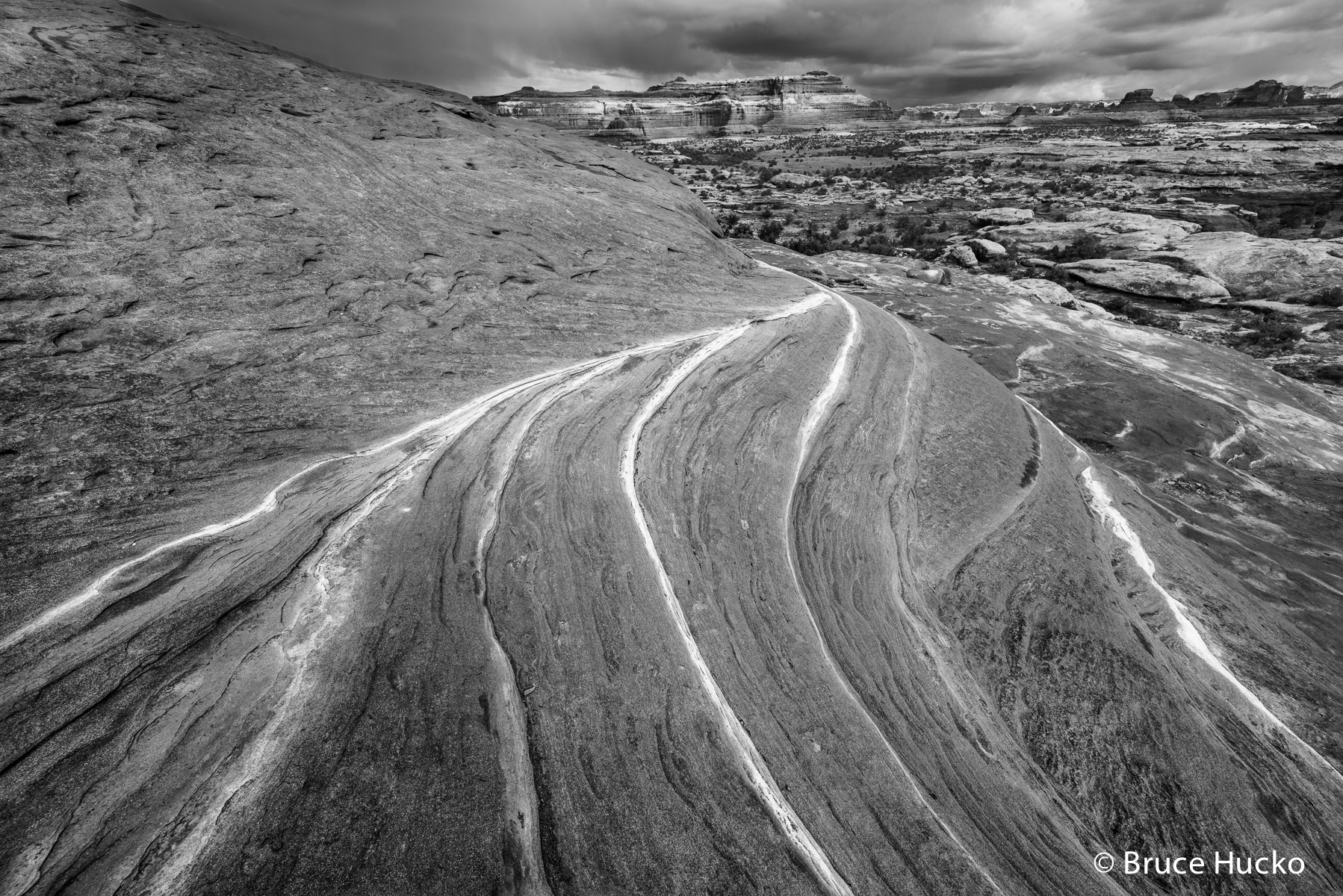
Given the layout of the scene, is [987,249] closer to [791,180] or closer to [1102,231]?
[1102,231]

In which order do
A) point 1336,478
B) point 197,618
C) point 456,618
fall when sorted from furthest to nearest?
point 1336,478 < point 456,618 < point 197,618

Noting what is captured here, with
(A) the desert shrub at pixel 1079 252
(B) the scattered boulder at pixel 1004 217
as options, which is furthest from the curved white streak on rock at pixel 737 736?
(B) the scattered boulder at pixel 1004 217

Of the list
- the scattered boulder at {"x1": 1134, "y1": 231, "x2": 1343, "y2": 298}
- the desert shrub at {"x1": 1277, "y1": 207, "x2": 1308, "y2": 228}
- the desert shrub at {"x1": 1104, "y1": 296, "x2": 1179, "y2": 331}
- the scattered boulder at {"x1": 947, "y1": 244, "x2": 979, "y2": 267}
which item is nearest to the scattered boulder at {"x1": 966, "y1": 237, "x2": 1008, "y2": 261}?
the scattered boulder at {"x1": 947, "y1": 244, "x2": 979, "y2": 267}

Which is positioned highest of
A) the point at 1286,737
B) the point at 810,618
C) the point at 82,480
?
the point at 82,480

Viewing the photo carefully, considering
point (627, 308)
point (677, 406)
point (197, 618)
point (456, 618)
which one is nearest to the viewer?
point (197, 618)

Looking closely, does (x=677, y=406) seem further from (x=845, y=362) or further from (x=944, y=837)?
(x=944, y=837)

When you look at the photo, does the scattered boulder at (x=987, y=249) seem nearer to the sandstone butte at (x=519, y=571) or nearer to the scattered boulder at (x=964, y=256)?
the scattered boulder at (x=964, y=256)

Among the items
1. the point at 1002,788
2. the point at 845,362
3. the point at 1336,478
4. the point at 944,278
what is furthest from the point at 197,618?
the point at 944,278
